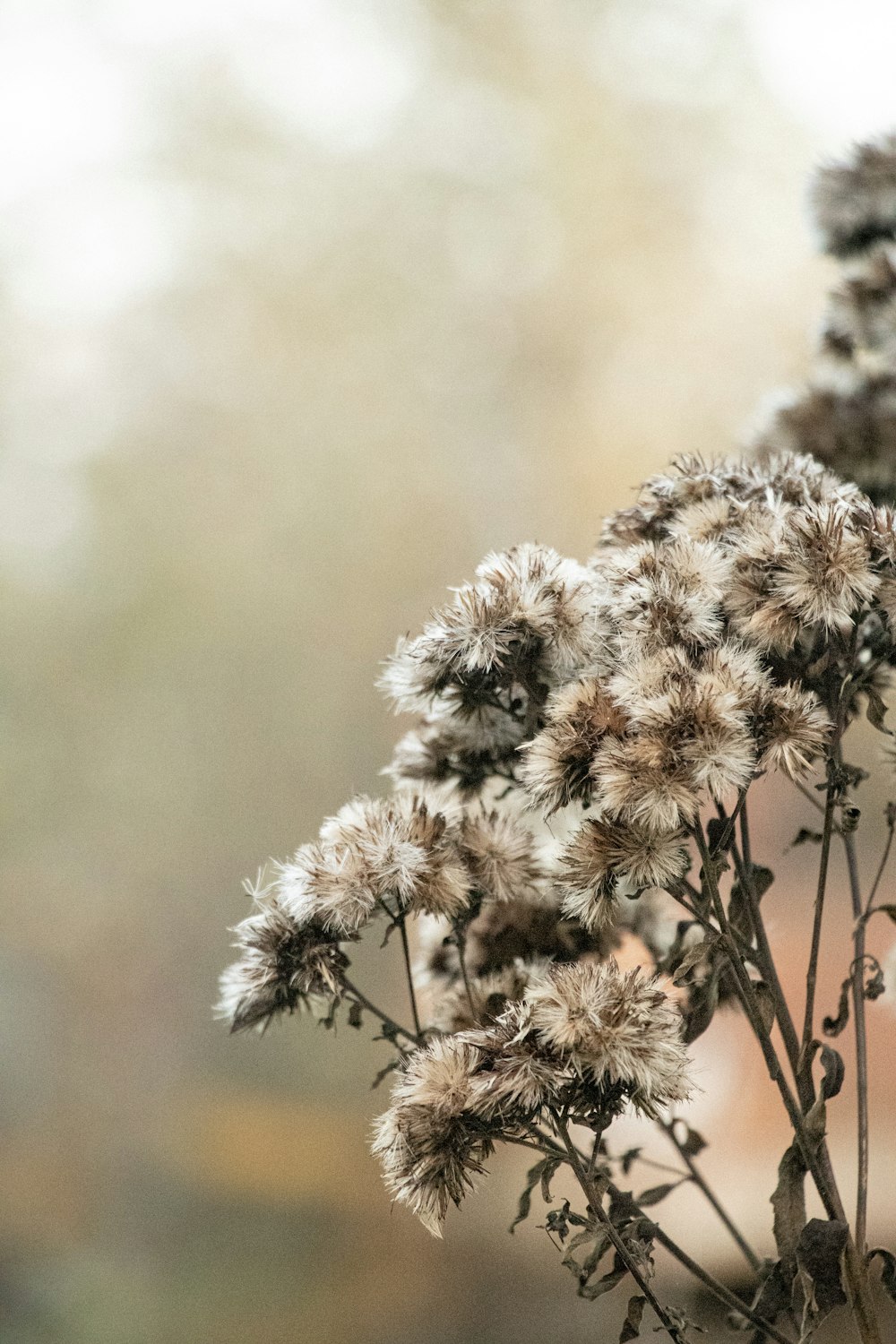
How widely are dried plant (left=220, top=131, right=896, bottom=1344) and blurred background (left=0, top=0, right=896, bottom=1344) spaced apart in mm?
737

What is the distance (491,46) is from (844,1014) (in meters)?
1.62

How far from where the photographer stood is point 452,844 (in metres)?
0.72

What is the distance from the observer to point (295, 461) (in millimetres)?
1693

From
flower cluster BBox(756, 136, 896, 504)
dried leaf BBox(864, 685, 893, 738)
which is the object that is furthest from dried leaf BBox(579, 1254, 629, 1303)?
flower cluster BBox(756, 136, 896, 504)

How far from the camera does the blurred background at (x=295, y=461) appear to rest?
1412 mm

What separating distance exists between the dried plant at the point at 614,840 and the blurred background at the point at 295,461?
74cm

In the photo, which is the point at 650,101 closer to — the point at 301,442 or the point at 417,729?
the point at 301,442

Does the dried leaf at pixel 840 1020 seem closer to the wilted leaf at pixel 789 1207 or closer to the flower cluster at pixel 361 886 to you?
the wilted leaf at pixel 789 1207

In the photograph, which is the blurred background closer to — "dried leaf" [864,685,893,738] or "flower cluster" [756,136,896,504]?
"flower cluster" [756,136,896,504]

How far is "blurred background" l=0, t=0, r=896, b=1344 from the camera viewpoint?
55.6 inches

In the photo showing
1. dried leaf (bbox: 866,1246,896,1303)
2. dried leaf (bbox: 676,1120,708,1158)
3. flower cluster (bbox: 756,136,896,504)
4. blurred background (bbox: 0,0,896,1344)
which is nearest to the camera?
dried leaf (bbox: 866,1246,896,1303)

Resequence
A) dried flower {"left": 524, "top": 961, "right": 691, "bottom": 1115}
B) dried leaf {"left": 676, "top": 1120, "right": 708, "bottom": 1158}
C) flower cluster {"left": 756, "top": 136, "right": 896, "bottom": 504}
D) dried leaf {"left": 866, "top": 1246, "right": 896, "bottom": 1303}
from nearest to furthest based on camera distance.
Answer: dried flower {"left": 524, "top": 961, "right": 691, "bottom": 1115} → dried leaf {"left": 866, "top": 1246, "right": 896, "bottom": 1303} → dried leaf {"left": 676, "top": 1120, "right": 708, "bottom": 1158} → flower cluster {"left": 756, "top": 136, "right": 896, "bottom": 504}

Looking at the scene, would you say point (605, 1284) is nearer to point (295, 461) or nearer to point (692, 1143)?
point (692, 1143)

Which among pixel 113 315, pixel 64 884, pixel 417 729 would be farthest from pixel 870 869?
pixel 113 315
